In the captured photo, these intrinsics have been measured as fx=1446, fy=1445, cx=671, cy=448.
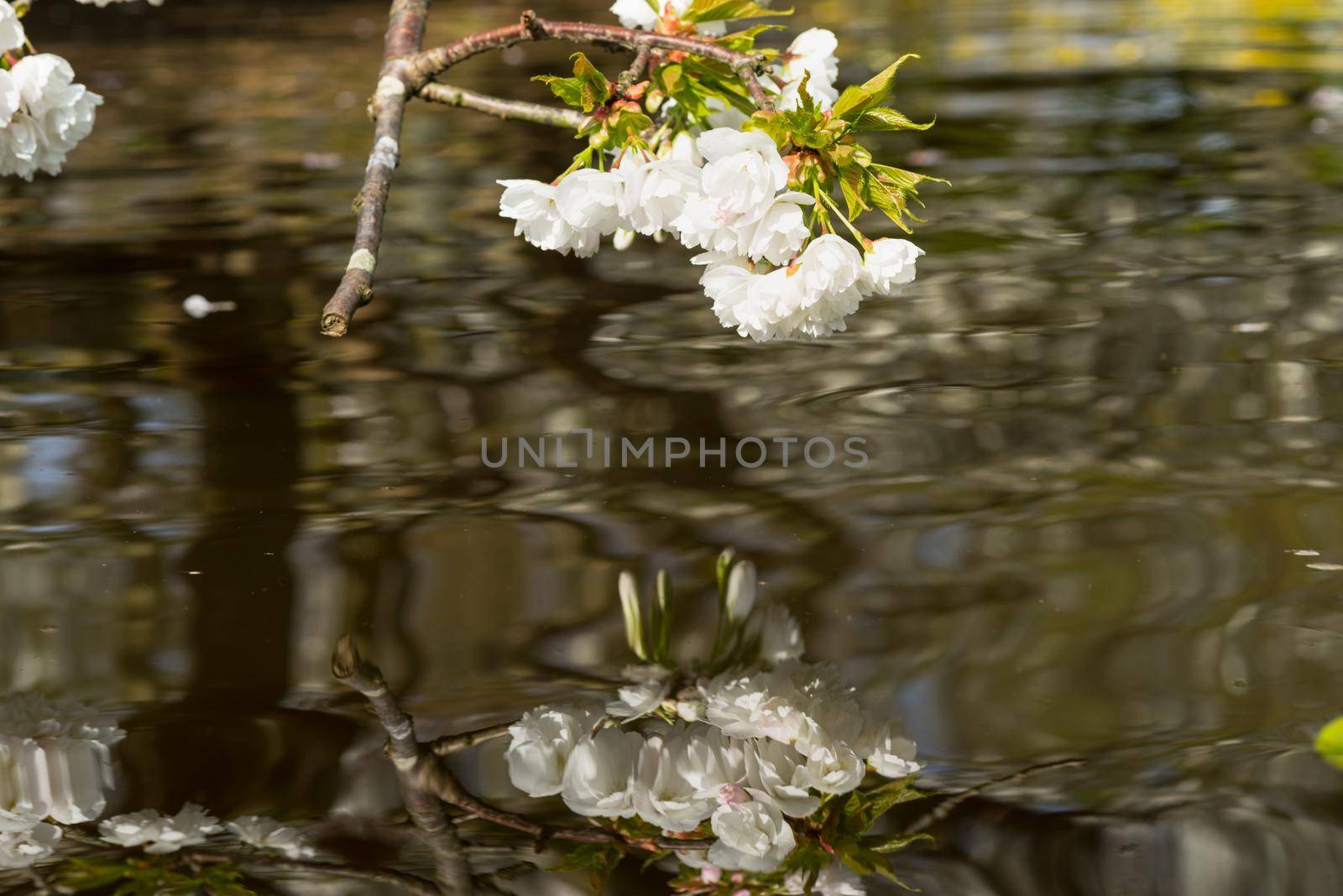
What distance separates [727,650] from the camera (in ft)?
4.60

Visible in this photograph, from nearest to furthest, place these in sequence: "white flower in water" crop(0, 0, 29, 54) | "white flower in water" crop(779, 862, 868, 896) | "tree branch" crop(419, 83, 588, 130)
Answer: "white flower in water" crop(779, 862, 868, 896), "white flower in water" crop(0, 0, 29, 54), "tree branch" crop(419, 83, 588, 130)

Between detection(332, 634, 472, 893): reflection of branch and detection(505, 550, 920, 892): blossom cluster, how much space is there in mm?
76

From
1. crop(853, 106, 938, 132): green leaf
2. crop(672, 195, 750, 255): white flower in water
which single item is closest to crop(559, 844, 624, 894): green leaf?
crop(672, 195, 750, 255): white flower in water

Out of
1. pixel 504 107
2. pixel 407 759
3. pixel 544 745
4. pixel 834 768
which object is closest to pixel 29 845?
pixel 407 759

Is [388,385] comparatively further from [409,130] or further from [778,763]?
[409,130]

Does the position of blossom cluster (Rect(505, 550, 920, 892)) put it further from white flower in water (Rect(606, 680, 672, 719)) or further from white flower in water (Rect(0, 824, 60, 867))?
white flower in water (Rect(0, 824, 60, 867))

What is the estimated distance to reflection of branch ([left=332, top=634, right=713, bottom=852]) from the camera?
1.07 metres

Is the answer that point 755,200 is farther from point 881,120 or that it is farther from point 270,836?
point 270,836

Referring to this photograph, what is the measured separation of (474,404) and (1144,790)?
1294 mm

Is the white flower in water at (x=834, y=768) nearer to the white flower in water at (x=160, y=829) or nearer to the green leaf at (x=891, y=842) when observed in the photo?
the green leaf at (x=891, y=842)

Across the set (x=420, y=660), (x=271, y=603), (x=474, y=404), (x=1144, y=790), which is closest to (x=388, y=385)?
(x=474, y=404)

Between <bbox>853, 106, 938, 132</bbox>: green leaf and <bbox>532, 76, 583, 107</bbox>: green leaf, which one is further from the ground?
<bbox>532, 76, 583, 107</bbox>: green leaf

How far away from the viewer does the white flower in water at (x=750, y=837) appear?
1.02 m

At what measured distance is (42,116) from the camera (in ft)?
4.46
